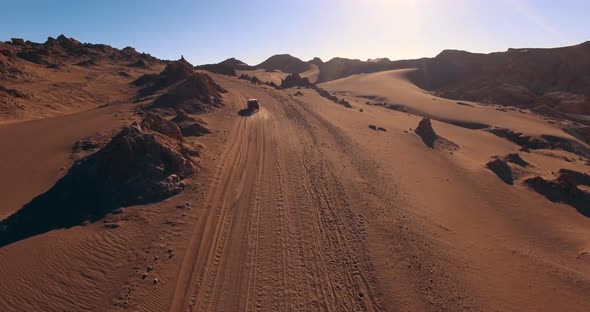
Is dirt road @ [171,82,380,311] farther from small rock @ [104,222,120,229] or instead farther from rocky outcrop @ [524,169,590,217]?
rocky outcrop @ [524,169,590,217]

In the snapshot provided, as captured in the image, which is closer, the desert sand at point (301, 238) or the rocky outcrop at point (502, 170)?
the desert sand at point (301, 238)

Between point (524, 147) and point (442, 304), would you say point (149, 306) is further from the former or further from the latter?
point (524, 147)

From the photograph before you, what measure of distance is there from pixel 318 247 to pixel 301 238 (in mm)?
740

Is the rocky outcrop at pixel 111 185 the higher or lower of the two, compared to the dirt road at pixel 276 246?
higher

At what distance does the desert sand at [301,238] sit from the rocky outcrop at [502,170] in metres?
0.49

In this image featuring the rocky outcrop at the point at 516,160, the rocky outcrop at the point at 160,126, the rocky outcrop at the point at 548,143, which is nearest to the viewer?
the rocky outcrop at the point at 160,126

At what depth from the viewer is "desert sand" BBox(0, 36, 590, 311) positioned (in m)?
8.98

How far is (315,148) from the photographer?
73.3ft

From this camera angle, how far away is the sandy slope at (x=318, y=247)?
892 cm

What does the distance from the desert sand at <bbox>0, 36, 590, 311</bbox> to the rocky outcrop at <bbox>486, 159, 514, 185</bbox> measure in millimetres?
495

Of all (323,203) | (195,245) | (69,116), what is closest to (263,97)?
(69,116)

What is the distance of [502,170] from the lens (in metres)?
21.0

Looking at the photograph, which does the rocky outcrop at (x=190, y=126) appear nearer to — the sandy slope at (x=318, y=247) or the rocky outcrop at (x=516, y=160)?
the sandy slope at (x=318, y=247)

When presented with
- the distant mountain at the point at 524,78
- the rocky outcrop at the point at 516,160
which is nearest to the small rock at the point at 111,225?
the rocky outcrop at the point at 516,160
